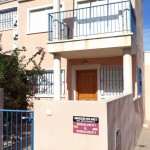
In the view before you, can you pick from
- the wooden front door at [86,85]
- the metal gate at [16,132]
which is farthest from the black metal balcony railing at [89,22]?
the metal gate at [16,132]

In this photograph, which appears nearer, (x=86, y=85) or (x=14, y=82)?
(x=14, y=82)

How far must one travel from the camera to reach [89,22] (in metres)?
11.4

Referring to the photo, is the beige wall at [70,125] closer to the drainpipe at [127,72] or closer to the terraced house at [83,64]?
the terraced house at [83,64]

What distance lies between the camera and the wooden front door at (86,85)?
12.0 m

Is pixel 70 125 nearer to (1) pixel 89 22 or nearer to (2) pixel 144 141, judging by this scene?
(2) pixel 144 141

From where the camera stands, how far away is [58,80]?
1044 cm

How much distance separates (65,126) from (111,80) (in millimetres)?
6972

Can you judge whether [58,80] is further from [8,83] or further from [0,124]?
[0,124]

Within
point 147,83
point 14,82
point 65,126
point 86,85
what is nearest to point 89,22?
point 86,85

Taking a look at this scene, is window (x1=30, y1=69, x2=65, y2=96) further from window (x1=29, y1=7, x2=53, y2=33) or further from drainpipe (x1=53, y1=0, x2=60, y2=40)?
window (x1=29, y1=7, x2=53, y2=33)

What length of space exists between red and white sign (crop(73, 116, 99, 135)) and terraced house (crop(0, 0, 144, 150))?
20mm

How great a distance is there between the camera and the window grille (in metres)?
11.3

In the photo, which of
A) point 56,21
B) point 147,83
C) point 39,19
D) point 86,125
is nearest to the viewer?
point 86,125

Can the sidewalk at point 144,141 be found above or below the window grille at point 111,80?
below
